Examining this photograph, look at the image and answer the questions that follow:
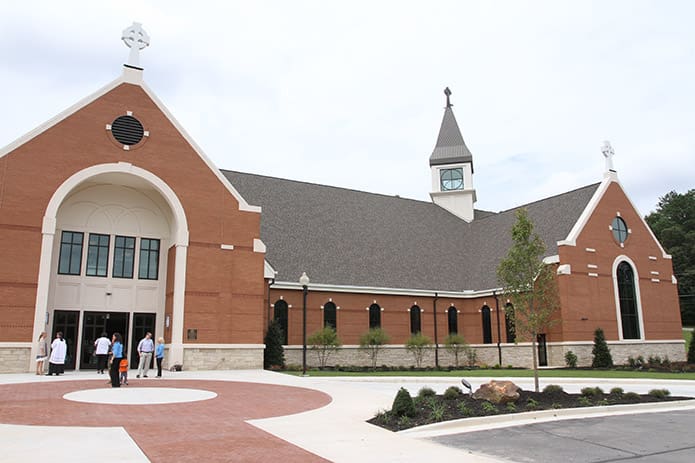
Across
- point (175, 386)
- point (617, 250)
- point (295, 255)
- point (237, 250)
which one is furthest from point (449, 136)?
point (175, 386)

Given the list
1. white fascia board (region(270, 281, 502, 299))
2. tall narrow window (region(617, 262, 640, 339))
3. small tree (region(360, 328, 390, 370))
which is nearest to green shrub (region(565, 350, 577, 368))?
white fascia board (region(270, 281, 502, 299))

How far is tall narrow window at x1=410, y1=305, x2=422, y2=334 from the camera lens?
A: 1379 inches

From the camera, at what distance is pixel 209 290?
26250 mm

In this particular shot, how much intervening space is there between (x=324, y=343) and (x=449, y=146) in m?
24.1

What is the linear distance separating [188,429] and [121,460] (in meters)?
2.46

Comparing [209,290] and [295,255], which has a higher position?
[295,255]

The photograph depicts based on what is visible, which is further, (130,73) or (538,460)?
(130,73)

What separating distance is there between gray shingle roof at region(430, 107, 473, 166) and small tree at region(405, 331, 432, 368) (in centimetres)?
1813

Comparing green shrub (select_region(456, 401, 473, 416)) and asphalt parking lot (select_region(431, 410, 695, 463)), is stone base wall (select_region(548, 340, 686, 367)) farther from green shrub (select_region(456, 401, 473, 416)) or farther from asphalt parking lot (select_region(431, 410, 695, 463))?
green shrub (select_region(456, 401, 473, 416))

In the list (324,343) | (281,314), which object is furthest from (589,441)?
(281,314)

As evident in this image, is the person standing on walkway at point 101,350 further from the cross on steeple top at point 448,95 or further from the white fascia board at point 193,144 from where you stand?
the cross on steeple top at point 448,95

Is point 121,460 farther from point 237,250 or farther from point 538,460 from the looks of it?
point 237,250

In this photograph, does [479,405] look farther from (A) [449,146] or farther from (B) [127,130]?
(A) [449,146]

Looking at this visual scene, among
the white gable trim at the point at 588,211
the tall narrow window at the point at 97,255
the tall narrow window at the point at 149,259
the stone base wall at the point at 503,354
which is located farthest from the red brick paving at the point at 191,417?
the white gable trim at the point at 588,211
